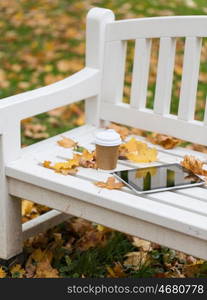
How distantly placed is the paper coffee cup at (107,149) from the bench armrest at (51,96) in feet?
1.13

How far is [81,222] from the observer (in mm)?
3279

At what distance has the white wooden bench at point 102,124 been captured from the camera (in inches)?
89.3

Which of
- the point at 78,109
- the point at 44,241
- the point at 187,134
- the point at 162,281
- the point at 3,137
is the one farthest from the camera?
the point at 78,109

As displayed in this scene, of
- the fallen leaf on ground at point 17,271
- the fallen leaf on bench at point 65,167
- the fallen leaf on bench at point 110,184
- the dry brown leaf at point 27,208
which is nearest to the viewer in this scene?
the fallen leaf on bench at point 110,184

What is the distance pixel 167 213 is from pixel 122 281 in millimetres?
354

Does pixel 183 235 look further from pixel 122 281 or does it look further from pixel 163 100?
pixel 163 100

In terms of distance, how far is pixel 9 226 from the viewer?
269cm

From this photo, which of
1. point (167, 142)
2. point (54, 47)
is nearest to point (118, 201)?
point (167, 142)

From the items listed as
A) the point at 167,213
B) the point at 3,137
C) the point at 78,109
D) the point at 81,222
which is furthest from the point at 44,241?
the point at 78,109

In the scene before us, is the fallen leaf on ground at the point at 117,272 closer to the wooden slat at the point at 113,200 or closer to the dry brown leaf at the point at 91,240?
the dry brown leaf at the point at 91,240

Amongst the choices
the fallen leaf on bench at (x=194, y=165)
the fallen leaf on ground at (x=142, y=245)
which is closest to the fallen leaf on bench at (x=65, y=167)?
the fallen leaf on bench at (x=194, y=165)

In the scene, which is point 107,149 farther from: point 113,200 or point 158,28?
point 158,28

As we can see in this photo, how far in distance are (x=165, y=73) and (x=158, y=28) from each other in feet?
0.66

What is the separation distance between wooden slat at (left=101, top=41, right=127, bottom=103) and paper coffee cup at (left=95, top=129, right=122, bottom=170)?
1.93 feet
